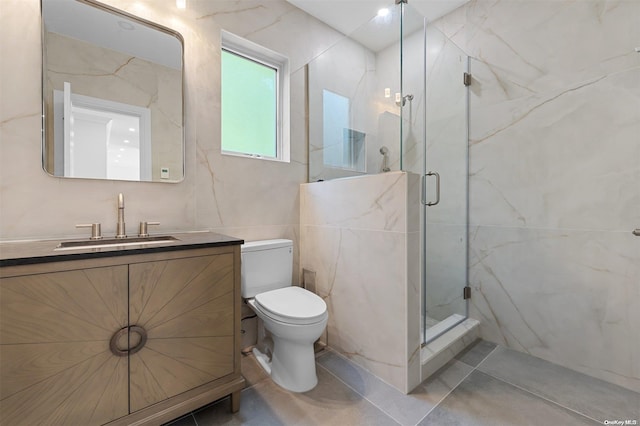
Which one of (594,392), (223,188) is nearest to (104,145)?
(223,188)

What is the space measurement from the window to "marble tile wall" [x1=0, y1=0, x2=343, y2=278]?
0.08m

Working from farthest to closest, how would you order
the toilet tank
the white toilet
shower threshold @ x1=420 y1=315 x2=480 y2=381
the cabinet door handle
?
the toilet tank → shower threshold @ x1=420 y1=315 x2=480 y2=381 → the white toilet → the cabinet door handle

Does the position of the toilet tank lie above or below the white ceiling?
below

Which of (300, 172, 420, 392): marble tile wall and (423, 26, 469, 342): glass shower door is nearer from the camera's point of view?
(300, 172, 420, 392): marble tile wall

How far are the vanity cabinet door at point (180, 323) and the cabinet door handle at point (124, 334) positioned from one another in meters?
0.01

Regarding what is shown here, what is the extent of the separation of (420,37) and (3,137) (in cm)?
227

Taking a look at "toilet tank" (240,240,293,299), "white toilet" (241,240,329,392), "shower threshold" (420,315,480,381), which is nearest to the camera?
"white toilet" (241,240,329,392)

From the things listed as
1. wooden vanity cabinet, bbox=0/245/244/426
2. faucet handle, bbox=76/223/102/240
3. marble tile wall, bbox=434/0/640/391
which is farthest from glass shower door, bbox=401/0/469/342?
faucet handle, bbox=76/223/102/240

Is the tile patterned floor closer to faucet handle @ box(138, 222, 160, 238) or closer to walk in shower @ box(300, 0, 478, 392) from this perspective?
walk in shower @ box(300, 0, 478, 392)

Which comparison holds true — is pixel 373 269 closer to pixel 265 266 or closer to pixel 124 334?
pixel 265 266

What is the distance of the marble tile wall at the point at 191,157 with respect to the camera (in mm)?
1216

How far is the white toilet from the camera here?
4.60 ft

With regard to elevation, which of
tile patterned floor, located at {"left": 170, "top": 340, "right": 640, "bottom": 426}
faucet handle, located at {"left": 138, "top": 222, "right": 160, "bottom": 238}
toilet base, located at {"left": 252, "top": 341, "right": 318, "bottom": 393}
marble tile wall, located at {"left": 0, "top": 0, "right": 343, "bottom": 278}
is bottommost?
tile patterned floor, located at {"left": 170, "top": 340, "right": 640, "bottom": 426}

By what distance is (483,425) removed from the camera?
1217mm
